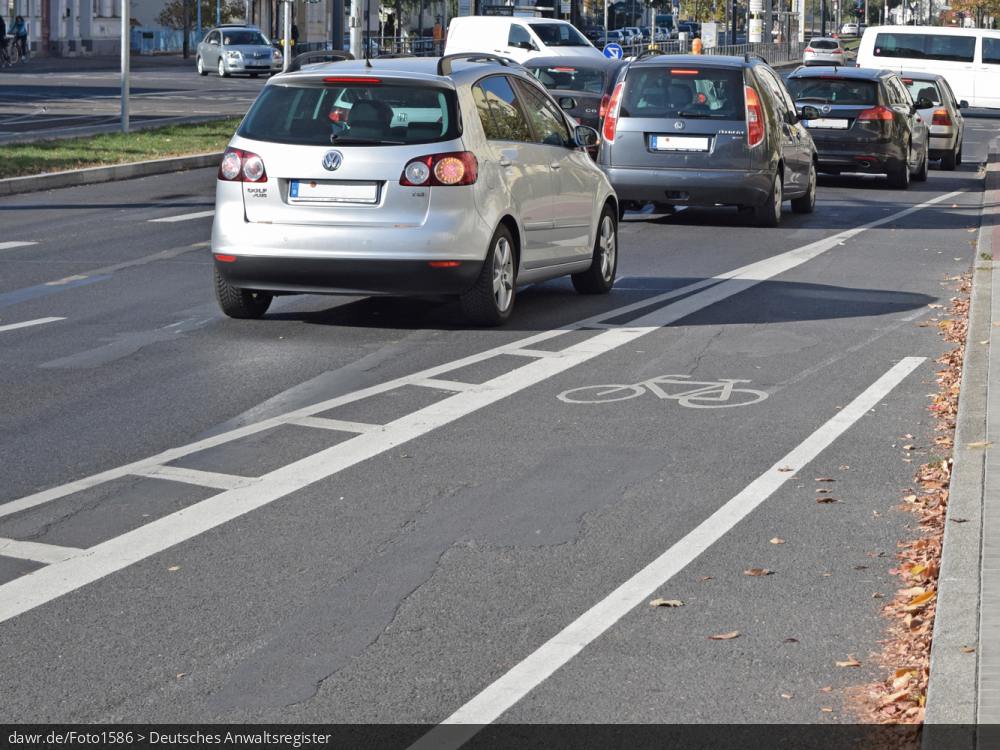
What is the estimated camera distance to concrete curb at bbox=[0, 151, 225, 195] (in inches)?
768

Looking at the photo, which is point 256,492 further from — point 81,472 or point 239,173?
point 239,173

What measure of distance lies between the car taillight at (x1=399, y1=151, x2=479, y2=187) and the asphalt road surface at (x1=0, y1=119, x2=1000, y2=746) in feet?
3.21

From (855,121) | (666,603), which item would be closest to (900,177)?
(855,121)

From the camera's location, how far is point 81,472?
6.57 metres

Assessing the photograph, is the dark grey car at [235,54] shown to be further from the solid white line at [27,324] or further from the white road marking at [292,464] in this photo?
the solid white line at [27,324]

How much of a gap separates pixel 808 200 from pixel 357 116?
10315mm

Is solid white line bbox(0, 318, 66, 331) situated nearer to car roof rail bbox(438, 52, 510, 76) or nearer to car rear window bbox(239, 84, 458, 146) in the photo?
car rear window bbox(239, 84, 458, 146)

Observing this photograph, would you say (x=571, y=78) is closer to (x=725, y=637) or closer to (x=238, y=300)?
Result: (x=238, y=300)

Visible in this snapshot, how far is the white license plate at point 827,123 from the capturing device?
22.5m

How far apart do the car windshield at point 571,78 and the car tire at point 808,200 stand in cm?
947

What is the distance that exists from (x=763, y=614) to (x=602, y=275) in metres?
7.21

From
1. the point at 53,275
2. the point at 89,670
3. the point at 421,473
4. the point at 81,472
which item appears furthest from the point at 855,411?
the point at 53,275

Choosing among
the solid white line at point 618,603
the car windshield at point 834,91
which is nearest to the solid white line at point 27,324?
the solid white line at point 618,603

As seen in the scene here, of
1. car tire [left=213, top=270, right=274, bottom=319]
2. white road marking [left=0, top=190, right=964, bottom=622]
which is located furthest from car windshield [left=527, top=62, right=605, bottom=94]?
car tire [left=213, top=270, right=274, bottom=319]
